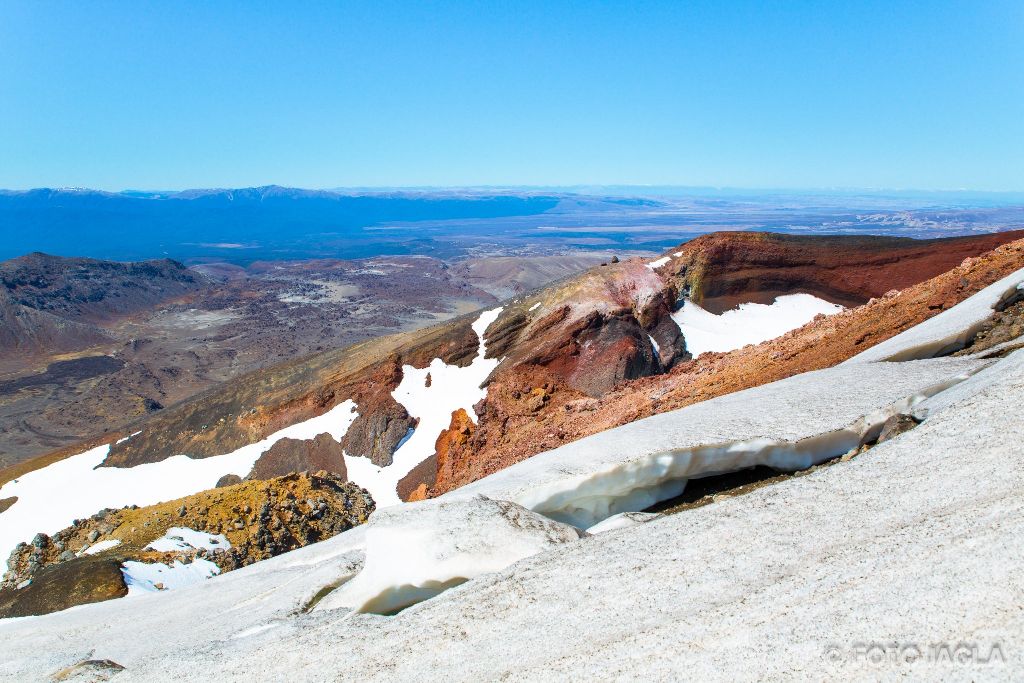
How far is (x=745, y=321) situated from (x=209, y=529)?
90.6 feet

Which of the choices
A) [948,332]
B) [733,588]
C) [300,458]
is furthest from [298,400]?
[733,588]

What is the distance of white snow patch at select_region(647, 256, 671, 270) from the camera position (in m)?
35.0

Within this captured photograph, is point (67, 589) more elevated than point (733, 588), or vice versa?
point (733, 588)

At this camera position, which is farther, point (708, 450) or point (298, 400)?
point (298, 400)

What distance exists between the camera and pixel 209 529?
21625mm

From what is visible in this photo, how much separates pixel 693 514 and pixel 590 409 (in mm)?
16700

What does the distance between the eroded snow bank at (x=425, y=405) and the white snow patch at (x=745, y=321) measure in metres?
10.8

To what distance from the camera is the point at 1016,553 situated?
3.91 meters

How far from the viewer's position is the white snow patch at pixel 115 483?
29969 mm

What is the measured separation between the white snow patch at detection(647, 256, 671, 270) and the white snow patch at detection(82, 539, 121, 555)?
2942cm

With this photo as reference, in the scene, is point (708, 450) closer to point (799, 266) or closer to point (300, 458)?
point (300, 458)

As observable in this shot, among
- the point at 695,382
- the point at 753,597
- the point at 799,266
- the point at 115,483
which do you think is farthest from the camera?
the point at 799,266

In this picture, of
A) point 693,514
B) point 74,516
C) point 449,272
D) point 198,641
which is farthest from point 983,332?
point 449,272

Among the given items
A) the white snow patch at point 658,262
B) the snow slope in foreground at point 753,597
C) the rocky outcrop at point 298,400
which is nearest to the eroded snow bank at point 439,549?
the snow slope in foreground at point 753,597
